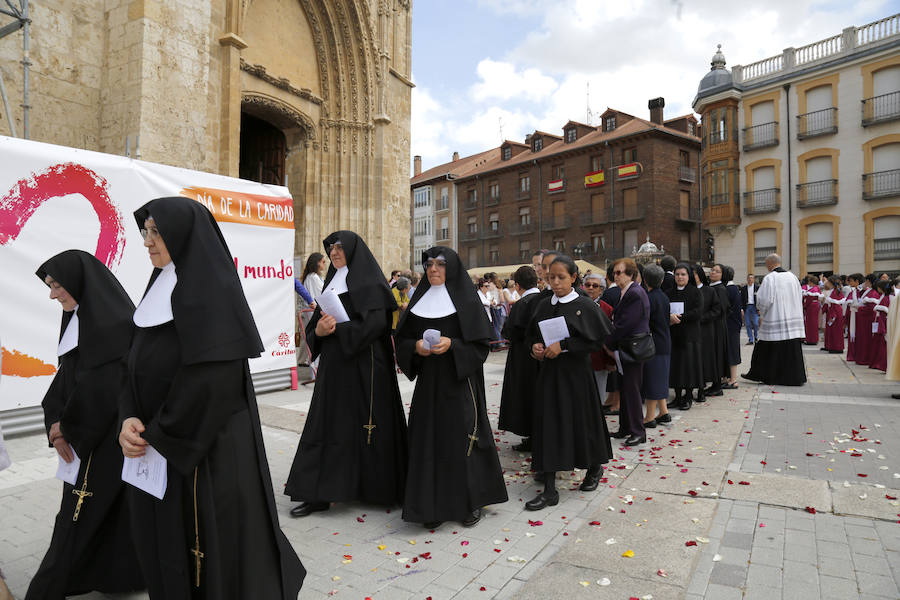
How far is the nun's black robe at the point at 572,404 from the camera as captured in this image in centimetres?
435

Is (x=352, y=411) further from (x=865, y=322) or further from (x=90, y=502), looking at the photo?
(x=865, y=322)

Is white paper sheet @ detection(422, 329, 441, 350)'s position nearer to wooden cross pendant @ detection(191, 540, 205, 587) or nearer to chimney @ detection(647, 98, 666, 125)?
wooden cross pendant @ detection(191, 540, 205, 587)

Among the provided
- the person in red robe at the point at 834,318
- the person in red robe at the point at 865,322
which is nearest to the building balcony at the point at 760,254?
the person in red robe at the point at 834,318

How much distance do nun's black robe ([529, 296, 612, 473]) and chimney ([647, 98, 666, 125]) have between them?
130ft

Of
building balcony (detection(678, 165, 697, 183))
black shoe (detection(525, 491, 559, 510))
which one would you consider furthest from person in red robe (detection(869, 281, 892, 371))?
building balcony (detection(678, 165, 697, 183))

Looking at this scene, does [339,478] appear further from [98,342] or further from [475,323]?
[98,342]

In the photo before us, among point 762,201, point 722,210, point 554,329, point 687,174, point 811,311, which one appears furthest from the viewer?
point 687,174

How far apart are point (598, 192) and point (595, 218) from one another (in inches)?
73.7

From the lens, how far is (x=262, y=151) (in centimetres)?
1628

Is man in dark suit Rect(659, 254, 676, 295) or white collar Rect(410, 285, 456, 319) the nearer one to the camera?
white collar Rect(410, 285, 456, 319)

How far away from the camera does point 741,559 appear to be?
132 inches

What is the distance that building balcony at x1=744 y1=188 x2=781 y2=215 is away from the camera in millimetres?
27281

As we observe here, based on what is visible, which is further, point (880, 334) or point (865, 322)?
point (865, 322)

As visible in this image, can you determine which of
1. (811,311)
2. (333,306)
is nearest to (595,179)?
(811,311)
